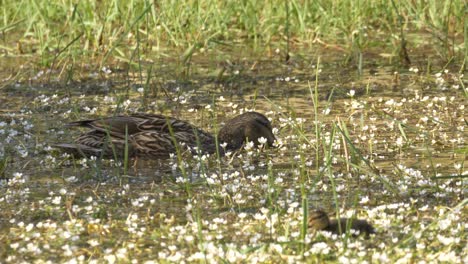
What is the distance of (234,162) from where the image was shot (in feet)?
25.9

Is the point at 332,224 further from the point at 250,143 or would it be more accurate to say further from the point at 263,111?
the point at 263,111

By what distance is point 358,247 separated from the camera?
5.58 m

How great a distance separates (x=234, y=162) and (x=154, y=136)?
0.70 metres

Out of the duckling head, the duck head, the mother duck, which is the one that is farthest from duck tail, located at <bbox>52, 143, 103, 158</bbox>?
the duckling head

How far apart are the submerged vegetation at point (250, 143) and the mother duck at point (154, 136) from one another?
131mm

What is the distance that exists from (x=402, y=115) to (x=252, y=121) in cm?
145

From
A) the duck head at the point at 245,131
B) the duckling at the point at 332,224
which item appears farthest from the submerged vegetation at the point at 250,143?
the duck head at the point at 245,131

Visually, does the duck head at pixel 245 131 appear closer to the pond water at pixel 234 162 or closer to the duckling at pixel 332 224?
the pond water at pixel 234 162

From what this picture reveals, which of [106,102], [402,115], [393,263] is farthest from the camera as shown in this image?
[106,102]

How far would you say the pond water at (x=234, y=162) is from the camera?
609cm

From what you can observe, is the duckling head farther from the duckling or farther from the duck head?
the duck head

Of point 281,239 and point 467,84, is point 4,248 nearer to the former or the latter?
point 281,239

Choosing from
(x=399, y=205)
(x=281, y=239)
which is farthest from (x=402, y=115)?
(x=281, y=239)

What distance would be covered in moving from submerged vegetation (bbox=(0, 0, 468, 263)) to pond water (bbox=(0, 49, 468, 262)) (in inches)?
0.7
